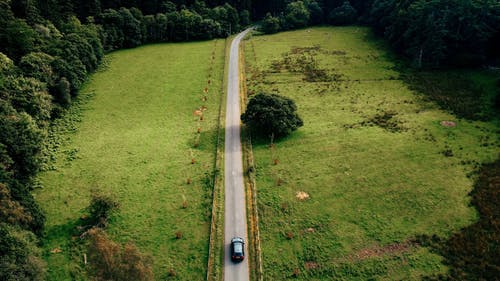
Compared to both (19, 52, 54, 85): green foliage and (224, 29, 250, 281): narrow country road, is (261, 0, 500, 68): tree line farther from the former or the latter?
(19, 52, 54, 85): green foliage

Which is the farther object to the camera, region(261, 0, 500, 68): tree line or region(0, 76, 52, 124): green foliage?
region(261, 0, 500, 68): tree line

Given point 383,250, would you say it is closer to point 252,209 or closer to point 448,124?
point 252,209

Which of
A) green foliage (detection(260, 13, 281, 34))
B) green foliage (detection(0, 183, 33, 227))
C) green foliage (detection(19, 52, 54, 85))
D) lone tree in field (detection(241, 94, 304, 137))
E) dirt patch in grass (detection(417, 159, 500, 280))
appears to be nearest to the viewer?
dirt patch in grass (detection(417, 159, 500, 280))

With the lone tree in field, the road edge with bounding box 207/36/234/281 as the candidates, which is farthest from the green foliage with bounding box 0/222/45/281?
Result: the lone tree in field

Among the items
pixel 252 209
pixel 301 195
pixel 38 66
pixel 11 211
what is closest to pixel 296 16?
pixel 38 66

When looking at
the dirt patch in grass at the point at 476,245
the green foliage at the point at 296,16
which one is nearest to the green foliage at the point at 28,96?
the dirt patch in grass at the point at 476,245

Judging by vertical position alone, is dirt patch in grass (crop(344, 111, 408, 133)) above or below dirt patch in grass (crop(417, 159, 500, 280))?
above

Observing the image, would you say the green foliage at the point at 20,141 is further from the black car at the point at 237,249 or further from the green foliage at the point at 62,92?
the black car at the point at 237,249
